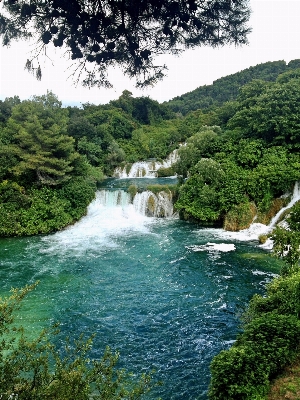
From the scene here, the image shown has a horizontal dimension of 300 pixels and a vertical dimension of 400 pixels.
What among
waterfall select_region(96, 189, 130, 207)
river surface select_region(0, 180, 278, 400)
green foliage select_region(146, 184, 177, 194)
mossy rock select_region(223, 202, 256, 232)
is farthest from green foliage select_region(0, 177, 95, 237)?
mossy rock select_region(223, 202, 256, 232)

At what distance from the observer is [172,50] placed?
4.24 m

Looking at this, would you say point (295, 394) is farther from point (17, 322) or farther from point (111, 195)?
point (111, 195)

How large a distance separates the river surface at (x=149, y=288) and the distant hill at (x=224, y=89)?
48393 mm

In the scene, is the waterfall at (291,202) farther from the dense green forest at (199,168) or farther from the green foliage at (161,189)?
the green foliage at (161,189)

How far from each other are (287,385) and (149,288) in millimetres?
7001

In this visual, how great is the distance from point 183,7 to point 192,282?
10708mm

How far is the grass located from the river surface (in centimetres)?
180

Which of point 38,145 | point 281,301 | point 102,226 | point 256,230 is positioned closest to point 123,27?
point 281,301

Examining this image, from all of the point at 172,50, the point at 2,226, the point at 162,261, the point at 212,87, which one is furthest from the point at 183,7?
the point at 212,87

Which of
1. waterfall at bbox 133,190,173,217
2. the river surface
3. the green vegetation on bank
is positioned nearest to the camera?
the green vegetation on bank

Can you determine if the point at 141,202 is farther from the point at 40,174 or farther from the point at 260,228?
the point at 260,228

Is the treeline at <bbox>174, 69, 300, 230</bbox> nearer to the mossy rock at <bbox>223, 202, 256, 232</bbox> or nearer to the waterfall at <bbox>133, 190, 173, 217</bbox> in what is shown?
the mossy rock at <bbox>223, 202, 256, 232</bbox>

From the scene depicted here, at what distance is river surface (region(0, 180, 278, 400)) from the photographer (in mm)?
8656

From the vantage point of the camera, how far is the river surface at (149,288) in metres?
8.66
